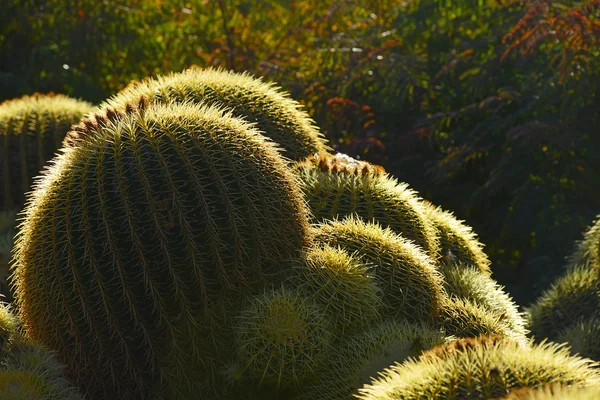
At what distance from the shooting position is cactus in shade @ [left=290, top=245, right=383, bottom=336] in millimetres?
3734

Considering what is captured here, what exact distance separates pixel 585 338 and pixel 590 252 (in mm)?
859

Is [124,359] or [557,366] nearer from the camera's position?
[557,366]

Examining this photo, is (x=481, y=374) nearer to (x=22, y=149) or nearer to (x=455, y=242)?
(x=455, y=242)

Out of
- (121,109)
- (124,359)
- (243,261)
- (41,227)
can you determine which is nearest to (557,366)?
(243,261)

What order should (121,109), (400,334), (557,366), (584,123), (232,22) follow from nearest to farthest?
(557,366)
(400,334)
(121,109)
(584,123)
(232,22)

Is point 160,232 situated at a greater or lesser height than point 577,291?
greater

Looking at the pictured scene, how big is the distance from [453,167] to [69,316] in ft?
14.3

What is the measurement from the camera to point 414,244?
442 centimetres

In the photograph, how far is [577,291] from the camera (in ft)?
17.8

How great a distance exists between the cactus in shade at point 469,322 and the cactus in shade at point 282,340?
2.23 feet

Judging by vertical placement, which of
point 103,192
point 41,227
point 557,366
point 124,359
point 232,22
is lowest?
point 232,22

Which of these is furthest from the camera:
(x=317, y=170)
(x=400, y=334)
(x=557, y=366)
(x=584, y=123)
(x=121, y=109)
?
(x=584, y=123)

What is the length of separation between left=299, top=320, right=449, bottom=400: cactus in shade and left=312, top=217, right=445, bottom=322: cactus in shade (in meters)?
0.26

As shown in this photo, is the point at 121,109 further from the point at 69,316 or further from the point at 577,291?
the point at 577,291
